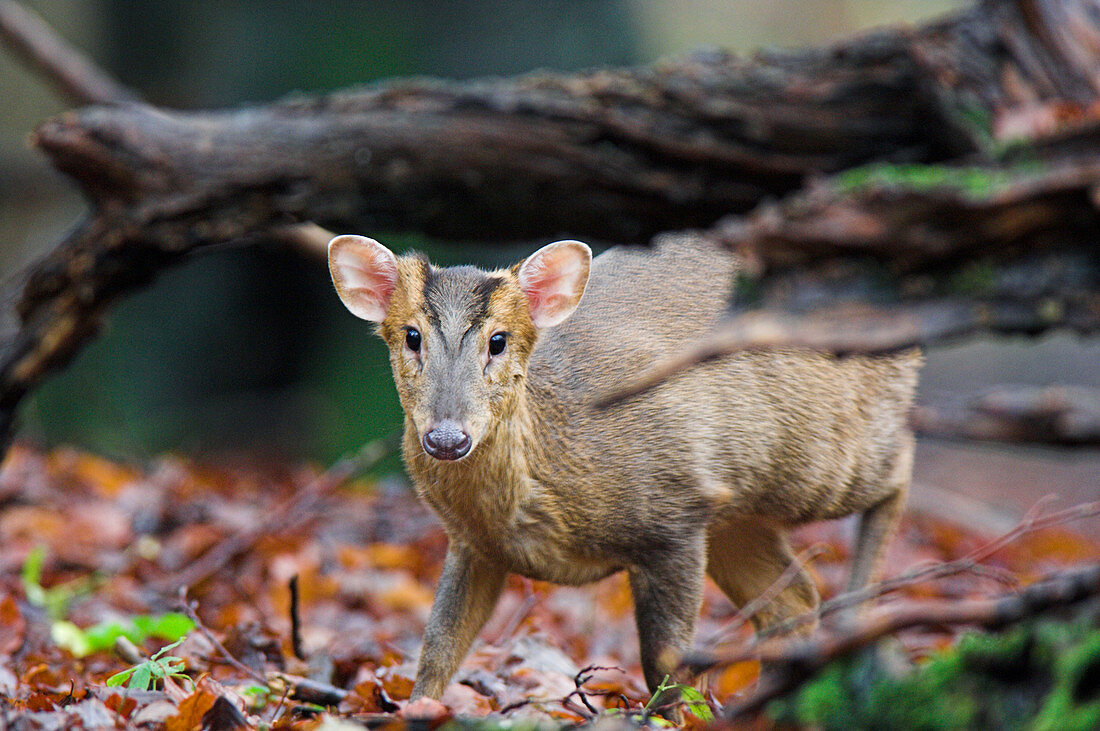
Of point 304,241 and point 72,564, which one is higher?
point 304,241

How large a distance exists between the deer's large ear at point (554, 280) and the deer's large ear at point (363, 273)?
485 millimetres

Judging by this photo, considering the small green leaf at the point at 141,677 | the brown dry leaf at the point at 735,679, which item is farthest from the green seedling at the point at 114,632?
the brown dry leaf at the point at 735,679

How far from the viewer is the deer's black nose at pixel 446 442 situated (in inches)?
130

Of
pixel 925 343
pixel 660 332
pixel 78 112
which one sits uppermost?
pixel 78 112

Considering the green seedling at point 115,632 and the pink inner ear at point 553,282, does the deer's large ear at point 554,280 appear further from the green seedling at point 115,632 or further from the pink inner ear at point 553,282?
the green seedling at point 115,632

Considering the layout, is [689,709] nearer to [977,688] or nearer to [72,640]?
[977,688]

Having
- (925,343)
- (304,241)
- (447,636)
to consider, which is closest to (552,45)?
(304,241)

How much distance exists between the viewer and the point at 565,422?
3.85 metres

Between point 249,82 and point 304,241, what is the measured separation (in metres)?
5.10

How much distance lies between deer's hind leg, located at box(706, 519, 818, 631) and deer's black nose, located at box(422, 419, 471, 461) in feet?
4.92

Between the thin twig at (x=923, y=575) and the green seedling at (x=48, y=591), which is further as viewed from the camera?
the green seedling at (x=48, y=591)

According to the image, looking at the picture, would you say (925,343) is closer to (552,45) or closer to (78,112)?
(78,112)

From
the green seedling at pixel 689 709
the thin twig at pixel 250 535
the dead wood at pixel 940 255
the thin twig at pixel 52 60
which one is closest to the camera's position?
the dead wood at pixel 940 255

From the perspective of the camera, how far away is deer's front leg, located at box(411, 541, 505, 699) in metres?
3.56
